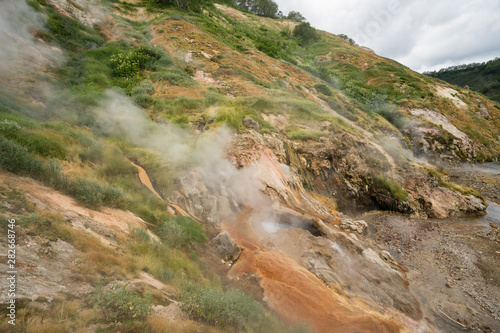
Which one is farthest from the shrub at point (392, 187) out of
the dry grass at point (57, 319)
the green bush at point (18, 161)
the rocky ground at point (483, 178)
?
the green bush at point (18, 161)

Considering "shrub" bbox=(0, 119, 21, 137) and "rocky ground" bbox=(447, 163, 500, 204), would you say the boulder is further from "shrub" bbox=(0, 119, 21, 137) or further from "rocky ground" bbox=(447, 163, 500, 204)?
"rocky ground" bbox=(447, 163, 500, 204)

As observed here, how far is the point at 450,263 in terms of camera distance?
8.71 m

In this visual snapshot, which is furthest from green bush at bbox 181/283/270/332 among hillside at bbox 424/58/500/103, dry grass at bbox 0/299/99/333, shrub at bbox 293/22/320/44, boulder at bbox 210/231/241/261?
hillside at bbox 424/58/500/103

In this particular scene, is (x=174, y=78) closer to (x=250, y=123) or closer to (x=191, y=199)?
(x=250, y=123)

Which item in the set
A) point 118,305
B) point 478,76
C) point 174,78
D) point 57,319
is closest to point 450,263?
point 118,305

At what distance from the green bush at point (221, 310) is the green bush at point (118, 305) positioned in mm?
821

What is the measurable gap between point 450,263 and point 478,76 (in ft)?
342

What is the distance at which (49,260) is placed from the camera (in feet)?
9.87

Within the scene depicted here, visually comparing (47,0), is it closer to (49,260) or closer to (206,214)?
A: (206,214)

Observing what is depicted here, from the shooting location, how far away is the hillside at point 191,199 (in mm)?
3337

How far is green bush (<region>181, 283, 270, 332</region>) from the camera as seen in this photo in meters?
3.47

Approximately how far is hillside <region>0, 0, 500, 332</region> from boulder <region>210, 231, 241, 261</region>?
43 mm

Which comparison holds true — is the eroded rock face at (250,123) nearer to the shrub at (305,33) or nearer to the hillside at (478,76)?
the shrub at (305,33)

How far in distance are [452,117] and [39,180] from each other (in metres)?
42.9
